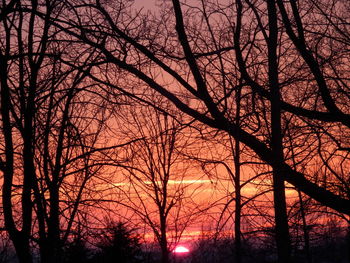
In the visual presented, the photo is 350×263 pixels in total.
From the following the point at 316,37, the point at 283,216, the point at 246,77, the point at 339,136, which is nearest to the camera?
the point at 283,216

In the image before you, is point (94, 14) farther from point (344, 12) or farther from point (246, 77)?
point (344, 12)

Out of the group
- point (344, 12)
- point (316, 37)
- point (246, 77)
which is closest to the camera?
point (246, 77)

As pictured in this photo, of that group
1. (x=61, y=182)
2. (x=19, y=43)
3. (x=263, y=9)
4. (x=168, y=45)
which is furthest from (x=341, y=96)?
(x=19, y=43)

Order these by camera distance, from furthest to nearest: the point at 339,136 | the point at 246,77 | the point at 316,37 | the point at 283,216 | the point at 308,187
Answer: the point at 339,136, the point at 316,37, the point at 246,77, the point at 308,187, the point at 283,216

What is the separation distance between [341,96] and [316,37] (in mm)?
1450

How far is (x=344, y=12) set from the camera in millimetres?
9750

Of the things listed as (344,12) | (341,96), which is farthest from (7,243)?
(344,12)

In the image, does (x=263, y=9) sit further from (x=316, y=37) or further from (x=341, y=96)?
(x=341, y=96)

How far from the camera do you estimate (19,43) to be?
9.72 metres

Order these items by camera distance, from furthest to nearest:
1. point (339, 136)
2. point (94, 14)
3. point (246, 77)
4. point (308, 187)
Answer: point (339, 136), point (94, 14), point (246, 77), point (308, 187)

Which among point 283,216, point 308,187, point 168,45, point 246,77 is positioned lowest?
point 283,216

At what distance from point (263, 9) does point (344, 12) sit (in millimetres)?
2169

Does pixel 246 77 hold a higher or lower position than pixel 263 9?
lower

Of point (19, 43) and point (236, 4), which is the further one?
point (19, 43)
